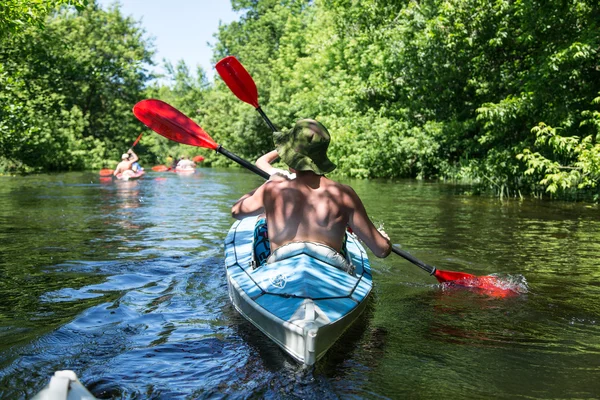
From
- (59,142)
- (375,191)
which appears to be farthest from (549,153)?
(59,142)

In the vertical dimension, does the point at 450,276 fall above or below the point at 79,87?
below

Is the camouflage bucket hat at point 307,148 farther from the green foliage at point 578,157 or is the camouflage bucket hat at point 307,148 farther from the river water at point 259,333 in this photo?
the green foliage at point 578,157

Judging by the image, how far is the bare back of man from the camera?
11.5 ft

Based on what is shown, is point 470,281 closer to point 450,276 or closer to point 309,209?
point 450,276

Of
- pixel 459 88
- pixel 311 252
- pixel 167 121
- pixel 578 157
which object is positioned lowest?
pixel 311 252

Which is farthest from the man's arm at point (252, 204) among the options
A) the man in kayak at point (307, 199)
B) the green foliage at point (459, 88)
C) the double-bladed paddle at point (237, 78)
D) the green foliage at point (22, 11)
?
the green foliage at point (22, 11)

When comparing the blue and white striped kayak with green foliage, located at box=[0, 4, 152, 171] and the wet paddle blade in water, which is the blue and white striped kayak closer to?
the wet paddle blade in water

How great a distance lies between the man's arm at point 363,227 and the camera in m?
3.59

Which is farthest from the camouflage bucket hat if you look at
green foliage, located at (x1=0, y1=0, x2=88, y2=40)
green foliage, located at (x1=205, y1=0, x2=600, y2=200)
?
green foliage, located at (x1=0, y1=0, x2=88, y2=40)

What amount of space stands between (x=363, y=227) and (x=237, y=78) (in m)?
3.34

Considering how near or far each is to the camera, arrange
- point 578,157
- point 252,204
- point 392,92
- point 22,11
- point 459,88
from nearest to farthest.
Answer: point 252,204, point 578,157, point 22,11, point 459,88, point 392,92

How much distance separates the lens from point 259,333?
362 cm

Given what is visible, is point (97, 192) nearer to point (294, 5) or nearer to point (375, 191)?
point (375, 191)

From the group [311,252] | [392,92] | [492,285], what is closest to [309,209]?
[311,252]
